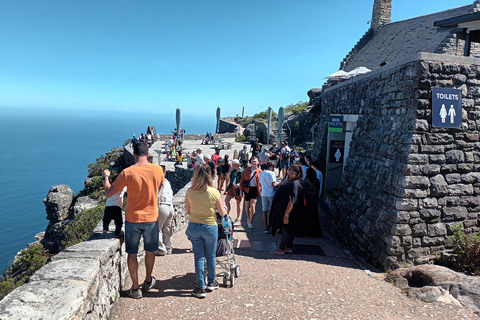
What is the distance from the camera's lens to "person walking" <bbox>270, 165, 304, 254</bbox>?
19.6ft

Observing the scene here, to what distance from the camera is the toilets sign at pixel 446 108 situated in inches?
219

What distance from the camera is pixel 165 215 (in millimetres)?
5441

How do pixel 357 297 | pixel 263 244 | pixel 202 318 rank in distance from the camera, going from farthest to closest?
pixel 263 244 → pixel 357 297 → pixel 202 318

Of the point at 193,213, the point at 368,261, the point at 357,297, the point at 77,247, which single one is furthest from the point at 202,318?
the point at 368,261

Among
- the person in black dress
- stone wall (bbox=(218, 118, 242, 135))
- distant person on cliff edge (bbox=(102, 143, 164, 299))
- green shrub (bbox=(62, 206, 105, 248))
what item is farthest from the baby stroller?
stone wall (bbox=(218, 118, 242, 135))

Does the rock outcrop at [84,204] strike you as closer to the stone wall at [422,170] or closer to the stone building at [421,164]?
the stone building at [421,164]

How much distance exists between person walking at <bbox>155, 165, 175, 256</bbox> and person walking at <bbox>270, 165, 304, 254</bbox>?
2051 millimetres

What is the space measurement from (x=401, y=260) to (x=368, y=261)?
0.63 metres

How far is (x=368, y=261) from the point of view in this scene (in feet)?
19.9

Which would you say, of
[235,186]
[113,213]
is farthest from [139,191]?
[235,186]

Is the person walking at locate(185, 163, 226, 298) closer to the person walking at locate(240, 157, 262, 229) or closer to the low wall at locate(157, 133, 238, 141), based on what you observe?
the person walking at locate(240, 157, 262, 229)

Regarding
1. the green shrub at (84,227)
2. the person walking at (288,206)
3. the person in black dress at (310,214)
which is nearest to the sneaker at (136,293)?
the person walking at (288,206)

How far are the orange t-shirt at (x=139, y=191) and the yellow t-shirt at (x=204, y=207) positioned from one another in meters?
0.51

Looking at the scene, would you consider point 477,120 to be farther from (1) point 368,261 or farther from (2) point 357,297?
(2) point 357,297
